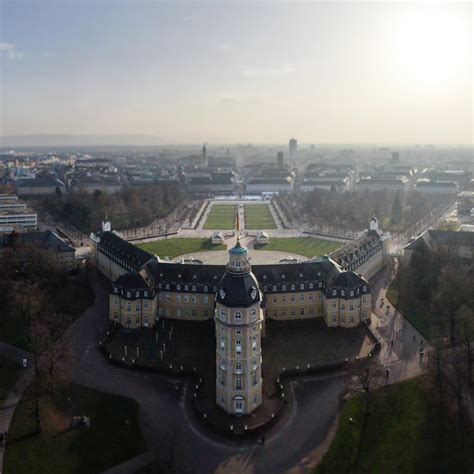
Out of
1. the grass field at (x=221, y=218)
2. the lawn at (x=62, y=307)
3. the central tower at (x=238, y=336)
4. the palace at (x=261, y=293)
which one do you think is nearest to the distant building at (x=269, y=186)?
the grass field at (x=221, y=218)

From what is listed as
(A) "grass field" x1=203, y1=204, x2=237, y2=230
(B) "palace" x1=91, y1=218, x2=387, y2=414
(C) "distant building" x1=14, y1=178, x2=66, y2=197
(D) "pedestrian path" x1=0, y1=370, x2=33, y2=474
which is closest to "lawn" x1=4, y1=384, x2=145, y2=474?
(D) "pedestrian path" x1=0, y1=370, x2=33, y2=474

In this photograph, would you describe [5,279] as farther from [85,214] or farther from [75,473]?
[85,214]

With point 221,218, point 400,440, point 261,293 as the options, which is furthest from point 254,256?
point 400,440

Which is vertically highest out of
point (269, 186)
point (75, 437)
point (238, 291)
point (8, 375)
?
point (269, 186)

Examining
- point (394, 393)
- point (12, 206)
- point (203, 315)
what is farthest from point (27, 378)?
point (12, 206)

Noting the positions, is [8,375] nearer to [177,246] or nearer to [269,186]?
[177,246]

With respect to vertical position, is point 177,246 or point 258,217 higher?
point 258,217

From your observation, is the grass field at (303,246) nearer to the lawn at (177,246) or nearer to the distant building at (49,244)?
the lawn at (177,246)
